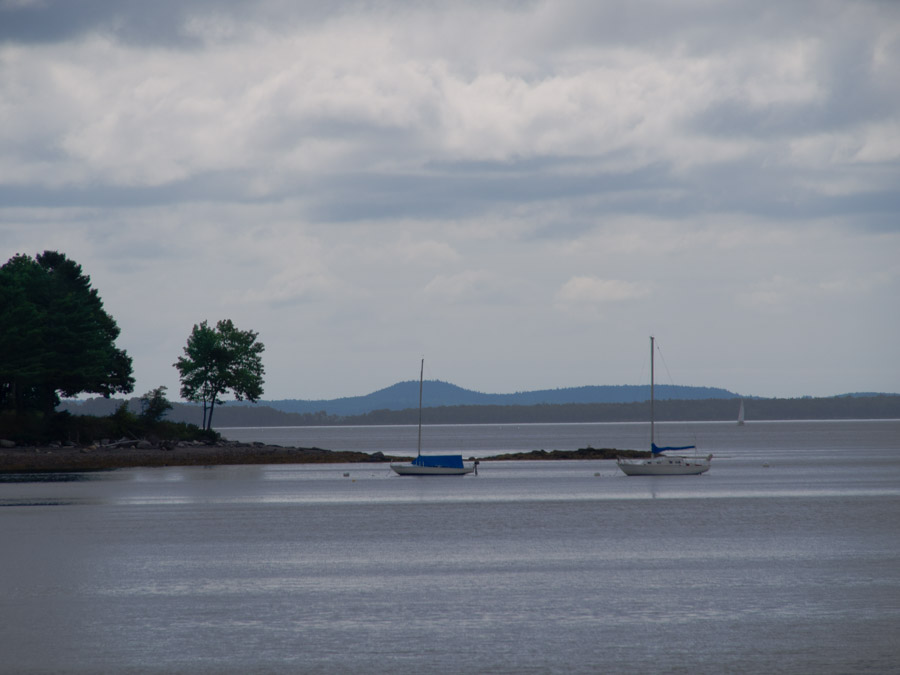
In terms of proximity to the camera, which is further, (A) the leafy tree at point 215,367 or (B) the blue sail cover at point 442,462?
(A) the leafy tree at point 215,367

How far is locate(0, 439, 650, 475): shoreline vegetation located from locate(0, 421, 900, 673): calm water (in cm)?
3621

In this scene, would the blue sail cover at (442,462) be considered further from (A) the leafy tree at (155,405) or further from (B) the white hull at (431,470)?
(A) the leafy tree at (155,405)

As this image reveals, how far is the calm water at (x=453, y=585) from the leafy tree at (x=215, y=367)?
2974 inches

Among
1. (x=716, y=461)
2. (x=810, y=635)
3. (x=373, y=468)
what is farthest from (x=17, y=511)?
(x=716, y=461)

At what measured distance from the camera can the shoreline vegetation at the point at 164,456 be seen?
333 feet


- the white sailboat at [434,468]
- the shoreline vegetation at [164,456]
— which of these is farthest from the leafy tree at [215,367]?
the white sailboat at [434,468]

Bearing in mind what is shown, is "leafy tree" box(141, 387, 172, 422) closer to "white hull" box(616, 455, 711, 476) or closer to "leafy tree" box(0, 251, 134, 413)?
"leafy tree" box(0, 251, 134, 413)

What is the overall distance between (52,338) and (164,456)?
1753cm

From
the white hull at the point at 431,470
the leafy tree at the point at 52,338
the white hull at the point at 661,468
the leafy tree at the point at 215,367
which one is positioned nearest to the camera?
the white hull at the point at 661,468

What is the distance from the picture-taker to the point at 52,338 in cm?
10681

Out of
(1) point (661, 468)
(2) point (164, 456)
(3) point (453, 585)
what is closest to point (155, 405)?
(2) point (164, 456)

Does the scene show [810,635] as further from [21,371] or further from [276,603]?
[21,371]

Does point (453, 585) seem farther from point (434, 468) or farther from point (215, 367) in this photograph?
point (215, 367)

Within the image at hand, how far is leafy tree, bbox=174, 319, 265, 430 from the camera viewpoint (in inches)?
5605
